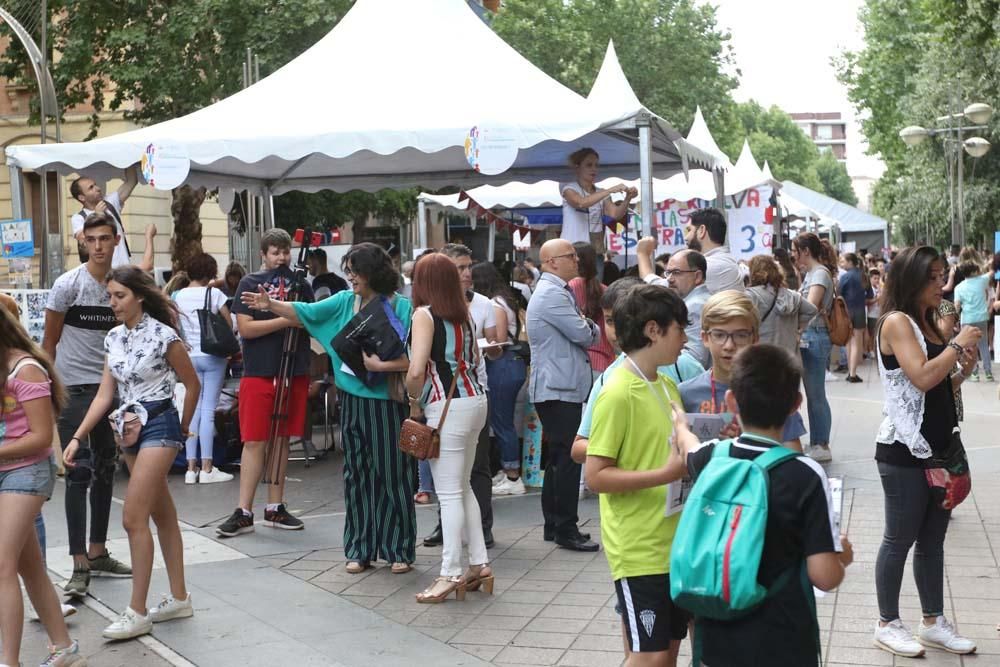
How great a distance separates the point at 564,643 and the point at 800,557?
2740 millimetres

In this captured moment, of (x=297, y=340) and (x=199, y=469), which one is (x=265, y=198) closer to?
(x=199, y=469)

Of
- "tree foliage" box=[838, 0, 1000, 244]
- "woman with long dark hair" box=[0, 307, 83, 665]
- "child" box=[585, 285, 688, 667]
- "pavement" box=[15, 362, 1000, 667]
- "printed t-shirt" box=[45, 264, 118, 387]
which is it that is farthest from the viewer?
"tree foliage" box=[838, 0, 1000, 244]

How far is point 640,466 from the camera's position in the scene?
3.82 meters

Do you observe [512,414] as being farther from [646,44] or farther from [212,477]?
[646,44]

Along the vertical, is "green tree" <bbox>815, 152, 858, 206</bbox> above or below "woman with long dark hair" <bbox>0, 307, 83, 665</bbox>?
above

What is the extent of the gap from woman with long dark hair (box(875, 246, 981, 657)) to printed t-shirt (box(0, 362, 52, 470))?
11.4ft

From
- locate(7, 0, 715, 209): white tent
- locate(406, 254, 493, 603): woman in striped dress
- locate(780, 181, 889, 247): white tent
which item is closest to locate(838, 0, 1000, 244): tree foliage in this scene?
locate(780, 181, 889, 247): white tent

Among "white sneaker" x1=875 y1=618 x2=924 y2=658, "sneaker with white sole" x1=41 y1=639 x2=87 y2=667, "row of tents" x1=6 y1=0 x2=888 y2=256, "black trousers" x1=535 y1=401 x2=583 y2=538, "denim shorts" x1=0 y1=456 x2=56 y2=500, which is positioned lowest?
"white sneaker" x1=875 y1=618 x2=924 y2=658

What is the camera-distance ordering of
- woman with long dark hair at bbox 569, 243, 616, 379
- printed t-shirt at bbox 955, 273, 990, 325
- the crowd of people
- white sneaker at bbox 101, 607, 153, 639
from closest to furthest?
the crowd of people
white sneaker at bbox 101, 607, 153, 639
woman with long dark hair at bbox 569, 243, 616, 379
printed t-shirt at bbox 955, 273, 990, 325

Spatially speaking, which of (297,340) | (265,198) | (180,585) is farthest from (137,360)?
(265,198)

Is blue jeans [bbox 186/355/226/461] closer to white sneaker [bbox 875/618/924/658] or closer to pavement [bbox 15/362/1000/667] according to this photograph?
pavement [bbox 15/362/1000/667]

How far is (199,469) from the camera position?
417 inches

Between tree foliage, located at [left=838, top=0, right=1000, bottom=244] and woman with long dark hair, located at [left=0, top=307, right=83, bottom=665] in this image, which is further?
tree foliage, located at [left=838, top=0, right=1000, bottom=244]

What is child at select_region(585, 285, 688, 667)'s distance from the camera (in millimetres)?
3715
